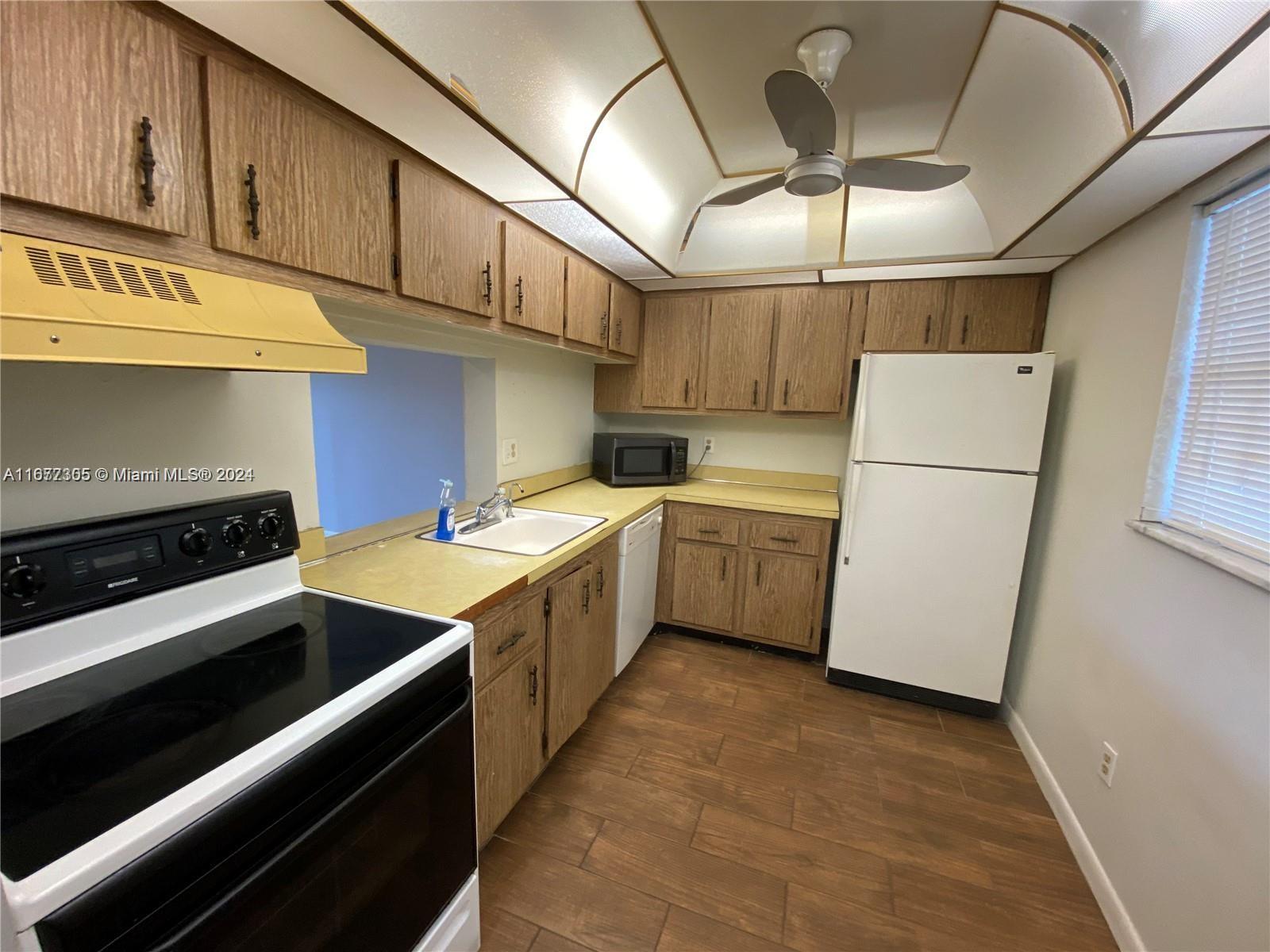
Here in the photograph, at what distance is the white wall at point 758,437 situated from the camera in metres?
3.04

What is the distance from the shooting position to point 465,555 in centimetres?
164

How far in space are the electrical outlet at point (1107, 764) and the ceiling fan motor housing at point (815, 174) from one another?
196cm

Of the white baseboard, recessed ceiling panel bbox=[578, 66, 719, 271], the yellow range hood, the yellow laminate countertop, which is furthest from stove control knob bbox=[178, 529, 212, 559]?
the white baseboard

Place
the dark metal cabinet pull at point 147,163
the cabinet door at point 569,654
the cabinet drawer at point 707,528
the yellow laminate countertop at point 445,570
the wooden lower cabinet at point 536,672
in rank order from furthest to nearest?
the cabinet drawer at point 707,528
the cabinet door at point 569,654
the wooden lower cabinet at point 536,672
the yellow laminate countertop at point 445,570
the dark metal cabinet pull at point 147,163

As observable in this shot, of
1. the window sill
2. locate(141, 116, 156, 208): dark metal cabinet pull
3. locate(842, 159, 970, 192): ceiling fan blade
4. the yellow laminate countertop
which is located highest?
locate(842, 159, 970, 192): ceiling fan blade

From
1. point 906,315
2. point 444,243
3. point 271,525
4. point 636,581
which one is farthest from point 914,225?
point 271,525

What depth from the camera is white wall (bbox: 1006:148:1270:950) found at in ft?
3.53

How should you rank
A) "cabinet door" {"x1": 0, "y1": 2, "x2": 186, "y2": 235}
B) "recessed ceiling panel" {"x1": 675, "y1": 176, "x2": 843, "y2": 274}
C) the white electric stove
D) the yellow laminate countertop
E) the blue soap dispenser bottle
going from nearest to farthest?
1. the white electric stove
2. "cabinet door" {"x1": 0, "y1": 2, "x2": 186, "y2": 235}
3. the yellow laminate countertop
4. the blue soap dispenser bottle
5. "recessed ceiling panel" {"x1": 675, "y1": 176, "x2": 843, "y2": 274}

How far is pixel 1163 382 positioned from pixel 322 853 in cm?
241

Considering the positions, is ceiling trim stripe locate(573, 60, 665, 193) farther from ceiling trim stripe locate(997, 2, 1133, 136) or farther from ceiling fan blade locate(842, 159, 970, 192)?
ceiling trim stripe locate(997, 2, 1133, 136)

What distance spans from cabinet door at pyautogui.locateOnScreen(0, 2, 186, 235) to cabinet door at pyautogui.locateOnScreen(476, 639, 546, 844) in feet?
4.23

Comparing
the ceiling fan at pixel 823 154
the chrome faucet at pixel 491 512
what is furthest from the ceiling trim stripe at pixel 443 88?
the chrome faucet at pixel 491 512

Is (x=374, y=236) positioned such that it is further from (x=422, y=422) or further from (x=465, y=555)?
(x=422, y=422)

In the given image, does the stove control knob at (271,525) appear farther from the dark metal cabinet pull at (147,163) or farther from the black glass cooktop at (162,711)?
the dark metal cabinet pull at (147,163)
